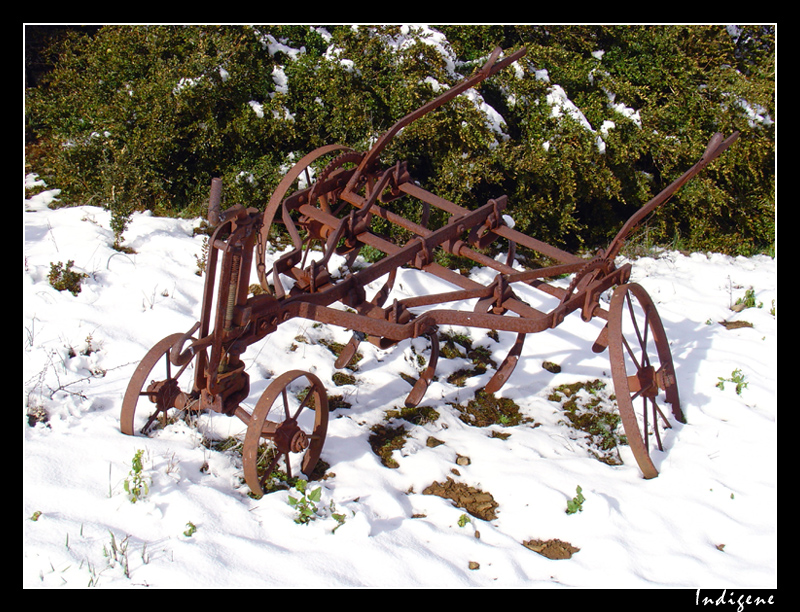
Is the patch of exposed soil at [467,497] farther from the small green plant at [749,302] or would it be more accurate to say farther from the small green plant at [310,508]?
the small green plant at [749,302]

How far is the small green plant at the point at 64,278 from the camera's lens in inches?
166

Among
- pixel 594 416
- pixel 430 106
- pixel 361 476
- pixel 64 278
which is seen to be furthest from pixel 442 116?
pixel 361 476

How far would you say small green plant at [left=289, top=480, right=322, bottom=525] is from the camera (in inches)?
107

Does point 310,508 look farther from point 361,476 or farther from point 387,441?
point 387,441

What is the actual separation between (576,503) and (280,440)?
140 cm

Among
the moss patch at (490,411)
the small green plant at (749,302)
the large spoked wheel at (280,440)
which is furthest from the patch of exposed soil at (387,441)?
the small green plant at (749,302)

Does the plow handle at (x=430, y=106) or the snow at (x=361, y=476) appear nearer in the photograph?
the snow at (x=361, y=476)

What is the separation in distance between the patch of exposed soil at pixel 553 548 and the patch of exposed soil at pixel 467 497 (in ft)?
0.77

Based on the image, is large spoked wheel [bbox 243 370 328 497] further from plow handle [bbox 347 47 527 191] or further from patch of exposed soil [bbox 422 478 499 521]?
plow handle [bbox 347 47 527 191]

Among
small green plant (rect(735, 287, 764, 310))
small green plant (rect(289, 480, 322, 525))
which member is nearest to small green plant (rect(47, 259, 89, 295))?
small green plant (rect(289, 480, 322, 525))

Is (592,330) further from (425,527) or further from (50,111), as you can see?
(50,111)

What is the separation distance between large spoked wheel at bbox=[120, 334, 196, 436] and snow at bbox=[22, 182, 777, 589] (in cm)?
10

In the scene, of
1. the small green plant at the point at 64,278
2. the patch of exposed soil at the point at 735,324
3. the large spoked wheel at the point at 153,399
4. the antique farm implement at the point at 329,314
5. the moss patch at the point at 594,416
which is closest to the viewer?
the antique farm implement at the point at 329,314

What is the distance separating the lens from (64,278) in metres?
4.23
